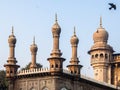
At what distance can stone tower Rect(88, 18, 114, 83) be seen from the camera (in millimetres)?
46344

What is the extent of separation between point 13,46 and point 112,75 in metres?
16.7

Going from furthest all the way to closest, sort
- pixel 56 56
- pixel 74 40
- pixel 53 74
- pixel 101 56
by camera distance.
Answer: pixel 101 56 → pixel 74 40 → pixel 53 74 → pixel 56 56

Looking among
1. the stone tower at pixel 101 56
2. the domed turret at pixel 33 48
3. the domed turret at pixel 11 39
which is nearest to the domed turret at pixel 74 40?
the domed turret at pixel 33 48

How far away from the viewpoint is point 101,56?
153 ft

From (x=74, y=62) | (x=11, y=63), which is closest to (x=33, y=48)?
(x=11, y=63)

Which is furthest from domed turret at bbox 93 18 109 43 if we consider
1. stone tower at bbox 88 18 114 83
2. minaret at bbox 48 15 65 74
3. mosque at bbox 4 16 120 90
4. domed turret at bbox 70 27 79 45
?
minaret at bbox 48 15 65 74

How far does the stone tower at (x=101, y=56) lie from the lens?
4634 cm

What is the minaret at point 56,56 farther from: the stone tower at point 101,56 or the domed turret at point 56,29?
the stone tower at point 101,56

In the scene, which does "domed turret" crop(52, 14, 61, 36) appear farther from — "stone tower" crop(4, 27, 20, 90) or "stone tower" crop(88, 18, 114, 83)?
"stone tower" crop(88, 18, 114, 83)

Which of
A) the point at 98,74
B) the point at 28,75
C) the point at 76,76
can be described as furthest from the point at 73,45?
the point at 98,74

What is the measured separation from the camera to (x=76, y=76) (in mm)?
34781

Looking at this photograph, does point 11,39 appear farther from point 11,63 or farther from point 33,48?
point 33,48

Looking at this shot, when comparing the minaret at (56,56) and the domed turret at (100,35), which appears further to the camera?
the domed turret at (100,35)

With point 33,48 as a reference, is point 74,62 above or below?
below
